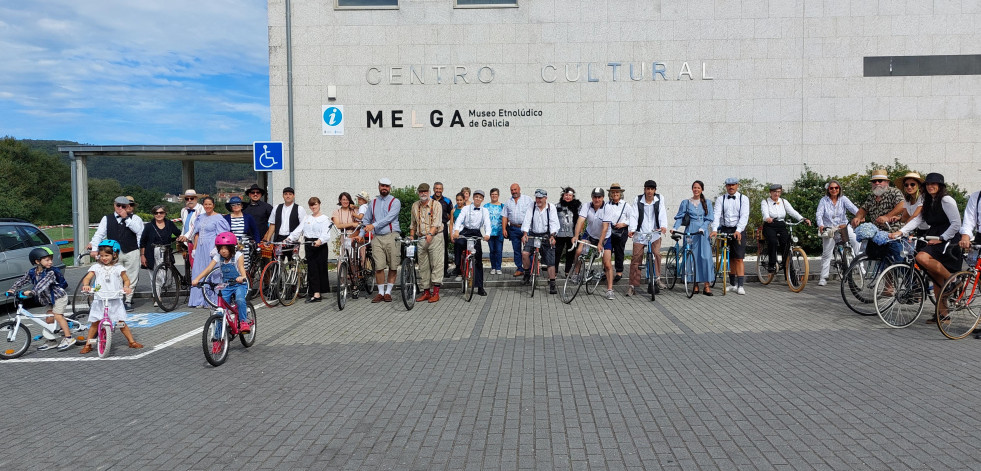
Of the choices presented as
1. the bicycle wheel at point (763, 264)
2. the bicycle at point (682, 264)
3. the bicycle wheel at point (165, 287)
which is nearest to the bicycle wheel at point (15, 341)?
the bicycle wheel at point (165, 287)

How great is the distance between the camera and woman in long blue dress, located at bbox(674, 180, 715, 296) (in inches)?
451

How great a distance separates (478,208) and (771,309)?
18.2 feet

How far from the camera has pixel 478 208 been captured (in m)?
13.1

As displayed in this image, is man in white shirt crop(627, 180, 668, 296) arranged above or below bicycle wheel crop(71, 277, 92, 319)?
above

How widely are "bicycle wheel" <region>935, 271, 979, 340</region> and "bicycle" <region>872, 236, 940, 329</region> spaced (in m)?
0.42

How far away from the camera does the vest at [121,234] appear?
1109cm

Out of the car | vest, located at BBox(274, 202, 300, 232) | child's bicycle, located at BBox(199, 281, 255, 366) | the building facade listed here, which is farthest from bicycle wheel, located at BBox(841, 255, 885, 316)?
the car

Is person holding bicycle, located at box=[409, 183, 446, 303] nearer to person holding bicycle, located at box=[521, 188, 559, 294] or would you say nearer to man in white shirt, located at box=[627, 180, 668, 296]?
person holding bicycle, located at box=[521, 188, 559, 294]

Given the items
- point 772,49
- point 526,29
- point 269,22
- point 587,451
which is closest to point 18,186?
point 269,22

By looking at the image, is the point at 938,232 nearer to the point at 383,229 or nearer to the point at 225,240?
the point at 383,229

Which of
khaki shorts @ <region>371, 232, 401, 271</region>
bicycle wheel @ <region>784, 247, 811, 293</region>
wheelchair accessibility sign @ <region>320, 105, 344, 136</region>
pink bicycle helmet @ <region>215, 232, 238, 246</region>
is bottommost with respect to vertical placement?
bicycle wheel @ <region>784, 247, 811, 293</region>

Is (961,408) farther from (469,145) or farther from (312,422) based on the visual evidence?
(469,145)

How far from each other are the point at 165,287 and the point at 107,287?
3542 mm

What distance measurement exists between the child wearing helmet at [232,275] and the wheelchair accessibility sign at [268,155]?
23.4 ft
